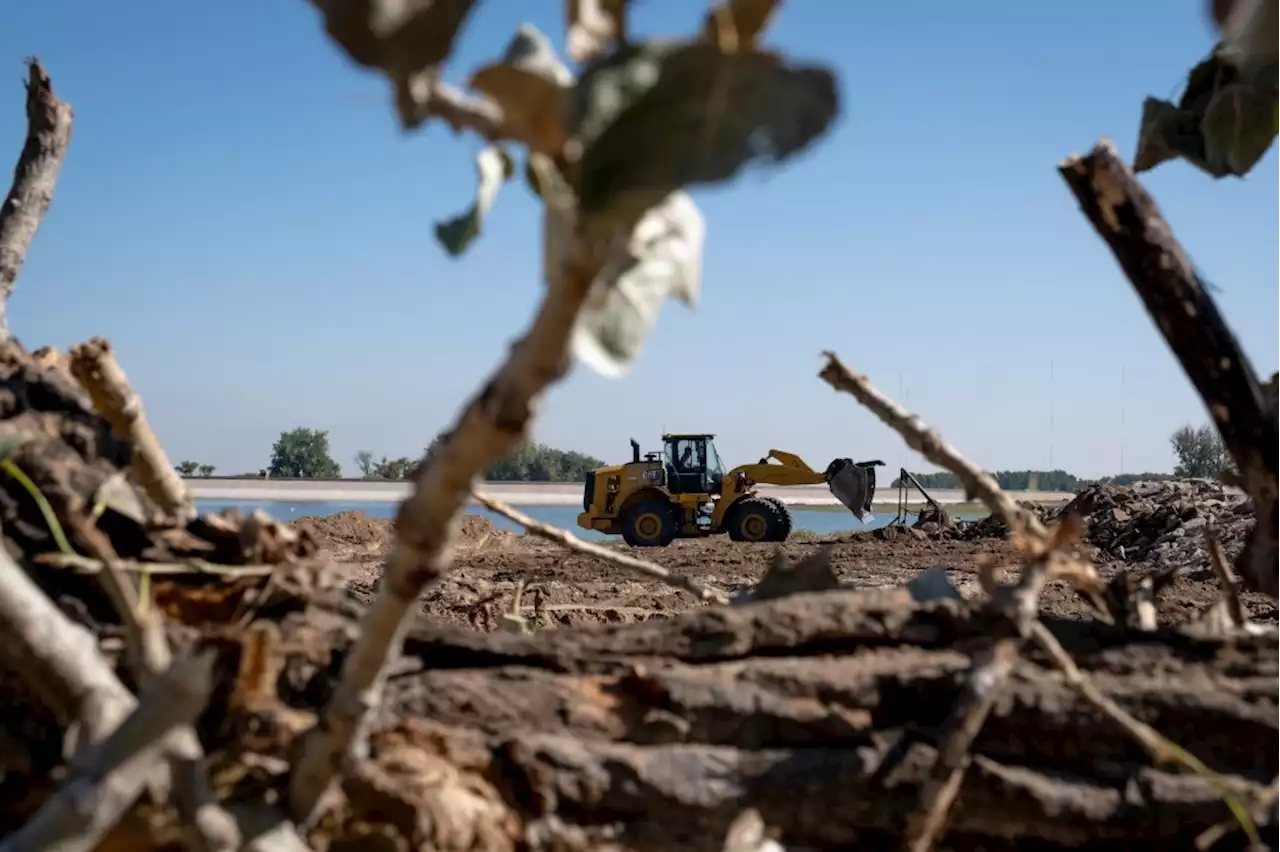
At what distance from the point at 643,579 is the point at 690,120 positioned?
10197 millimetres

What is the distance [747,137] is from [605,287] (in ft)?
0.69

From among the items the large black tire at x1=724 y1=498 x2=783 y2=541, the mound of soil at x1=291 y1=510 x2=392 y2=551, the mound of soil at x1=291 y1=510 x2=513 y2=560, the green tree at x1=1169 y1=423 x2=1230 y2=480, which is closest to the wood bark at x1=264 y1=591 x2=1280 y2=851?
the mound of soil at x1=291 y1=510 x2=513 y2=560

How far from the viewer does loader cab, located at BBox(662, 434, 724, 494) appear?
1564cm

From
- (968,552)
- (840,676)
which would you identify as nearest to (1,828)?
(840,676)

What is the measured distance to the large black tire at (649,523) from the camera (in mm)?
15023

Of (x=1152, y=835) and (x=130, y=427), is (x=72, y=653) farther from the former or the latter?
(x=1152, y=835)

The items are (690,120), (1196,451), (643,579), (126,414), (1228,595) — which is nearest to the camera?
(690,120)

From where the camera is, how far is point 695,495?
50.7ft

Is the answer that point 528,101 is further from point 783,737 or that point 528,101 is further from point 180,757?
point 783,737

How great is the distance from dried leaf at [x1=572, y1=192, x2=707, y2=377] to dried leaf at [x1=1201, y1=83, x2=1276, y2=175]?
1207mm

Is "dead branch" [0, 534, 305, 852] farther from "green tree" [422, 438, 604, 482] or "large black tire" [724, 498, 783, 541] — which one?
"green tree" [422, 438, 604, 482]

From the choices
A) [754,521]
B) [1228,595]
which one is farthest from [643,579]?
[1228,595]

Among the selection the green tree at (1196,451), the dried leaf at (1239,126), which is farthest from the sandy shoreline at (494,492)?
the dried leaf at (1239,126)

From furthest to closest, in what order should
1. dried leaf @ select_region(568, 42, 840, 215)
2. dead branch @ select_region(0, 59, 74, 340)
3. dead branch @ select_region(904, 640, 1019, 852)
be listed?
dead branch @ select_region(0, 59, 74, 340)
dead branch @ select_region(904, 640, 1019, 852)
dried leaf @ select_region(568, 42, 840, 215)
